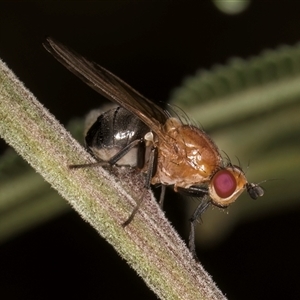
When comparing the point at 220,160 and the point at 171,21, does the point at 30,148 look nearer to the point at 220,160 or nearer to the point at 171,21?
the point at 220,160

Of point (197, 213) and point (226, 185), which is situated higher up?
point (226, 185)

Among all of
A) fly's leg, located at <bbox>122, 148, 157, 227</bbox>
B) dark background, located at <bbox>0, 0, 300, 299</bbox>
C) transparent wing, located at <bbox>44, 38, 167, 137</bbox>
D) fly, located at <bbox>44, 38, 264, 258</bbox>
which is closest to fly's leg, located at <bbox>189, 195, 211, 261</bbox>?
fly, located at <bbox>44, 38, 264, 258</bbox>

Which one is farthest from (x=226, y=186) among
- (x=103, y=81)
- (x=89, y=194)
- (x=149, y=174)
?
(x=89, y=194)

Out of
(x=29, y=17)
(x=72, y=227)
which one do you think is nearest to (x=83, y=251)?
(x=72, y=227)

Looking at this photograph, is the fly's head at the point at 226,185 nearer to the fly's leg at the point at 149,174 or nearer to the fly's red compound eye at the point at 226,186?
the fly's red compound eye at the point at 226,186

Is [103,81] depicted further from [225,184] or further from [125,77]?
[125,77]

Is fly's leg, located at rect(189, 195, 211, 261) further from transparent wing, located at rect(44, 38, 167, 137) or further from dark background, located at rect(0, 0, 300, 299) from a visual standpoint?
dark background, located at rect(0, 0, 300, 299)

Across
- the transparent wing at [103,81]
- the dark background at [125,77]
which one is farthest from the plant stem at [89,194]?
the dark background at [125,77]
